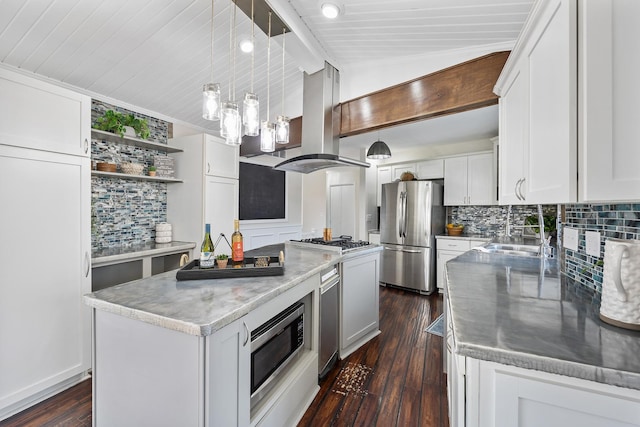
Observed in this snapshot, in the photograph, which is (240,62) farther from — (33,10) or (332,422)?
(332,422)

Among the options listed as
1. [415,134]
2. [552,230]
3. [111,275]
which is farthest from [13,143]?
[552,230]

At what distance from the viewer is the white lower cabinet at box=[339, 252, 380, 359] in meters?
2.38

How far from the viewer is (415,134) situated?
13.4ft

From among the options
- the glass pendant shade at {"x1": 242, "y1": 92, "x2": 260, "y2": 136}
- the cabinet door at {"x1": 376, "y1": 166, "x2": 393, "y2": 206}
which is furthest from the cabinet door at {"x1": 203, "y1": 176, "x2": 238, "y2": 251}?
the cabinet door at {"x1": 376, "y1": 166, "x2": 393, "y2": 206}

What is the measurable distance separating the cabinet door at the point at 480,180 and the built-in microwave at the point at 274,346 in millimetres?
3516

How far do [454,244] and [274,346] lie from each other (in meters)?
3.43

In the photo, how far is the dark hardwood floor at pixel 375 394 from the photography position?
5.60 ft

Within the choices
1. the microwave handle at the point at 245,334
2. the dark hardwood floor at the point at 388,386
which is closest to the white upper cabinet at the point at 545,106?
the microwave handle at the point at 245,334

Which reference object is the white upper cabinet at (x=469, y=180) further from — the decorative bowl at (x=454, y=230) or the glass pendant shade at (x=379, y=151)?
the glass pendant shade at (x=379, y=151)

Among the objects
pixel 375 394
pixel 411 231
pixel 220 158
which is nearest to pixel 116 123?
pixel 220 158

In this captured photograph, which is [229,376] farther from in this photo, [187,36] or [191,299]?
[187,36]

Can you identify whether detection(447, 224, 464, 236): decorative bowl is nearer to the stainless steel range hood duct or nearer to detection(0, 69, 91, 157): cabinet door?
the stainless steel range hood duct

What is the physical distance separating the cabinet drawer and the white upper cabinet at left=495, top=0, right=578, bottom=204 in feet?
8.56

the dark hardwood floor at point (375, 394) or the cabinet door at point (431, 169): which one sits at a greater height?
the cabinet door at point (431, 169)
